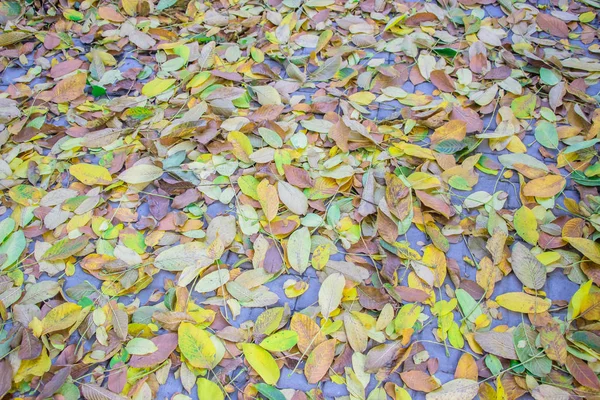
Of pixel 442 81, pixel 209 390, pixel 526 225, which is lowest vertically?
pixel 209 390

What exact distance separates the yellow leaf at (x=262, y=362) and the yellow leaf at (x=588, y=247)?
22.3 inches

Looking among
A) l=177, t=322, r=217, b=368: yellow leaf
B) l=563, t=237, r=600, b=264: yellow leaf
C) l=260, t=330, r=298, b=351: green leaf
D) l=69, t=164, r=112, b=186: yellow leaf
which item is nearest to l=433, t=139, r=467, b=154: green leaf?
l=563, t=237, r=600, b=264: yellow leaf

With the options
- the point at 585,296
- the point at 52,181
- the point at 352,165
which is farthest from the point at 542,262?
the point at 52,181

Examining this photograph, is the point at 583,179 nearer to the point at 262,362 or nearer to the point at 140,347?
the point at 262,362

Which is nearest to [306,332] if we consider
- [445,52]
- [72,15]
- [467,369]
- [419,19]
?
[467,369]

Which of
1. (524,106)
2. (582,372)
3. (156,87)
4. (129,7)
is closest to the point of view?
(582,372)

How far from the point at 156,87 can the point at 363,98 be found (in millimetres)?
524

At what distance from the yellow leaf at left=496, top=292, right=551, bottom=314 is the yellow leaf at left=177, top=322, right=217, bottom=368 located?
50cm

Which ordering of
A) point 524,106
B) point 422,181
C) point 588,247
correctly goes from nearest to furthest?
point 588,247 < point 422,181 < point 524,106

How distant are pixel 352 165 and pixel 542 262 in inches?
15.8

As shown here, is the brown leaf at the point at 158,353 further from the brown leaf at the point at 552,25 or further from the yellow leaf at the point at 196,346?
the brown leaf at the point at 552,25

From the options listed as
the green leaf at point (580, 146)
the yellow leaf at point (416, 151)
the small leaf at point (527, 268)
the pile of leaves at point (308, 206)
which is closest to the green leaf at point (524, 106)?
the pile of leaves at point (308, 206)

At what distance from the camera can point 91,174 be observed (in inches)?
39.2

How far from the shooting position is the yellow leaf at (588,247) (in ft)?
2.67
